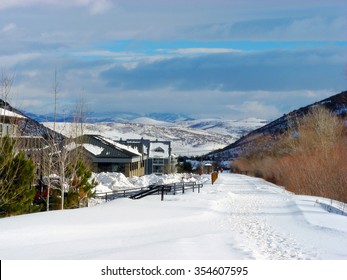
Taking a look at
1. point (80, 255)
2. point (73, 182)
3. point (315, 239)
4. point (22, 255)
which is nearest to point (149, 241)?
point (80, 255)

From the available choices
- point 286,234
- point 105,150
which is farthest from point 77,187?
point 105,150

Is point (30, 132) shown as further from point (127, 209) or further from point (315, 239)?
point (315, 239)

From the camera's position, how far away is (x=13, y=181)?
75.3 feet

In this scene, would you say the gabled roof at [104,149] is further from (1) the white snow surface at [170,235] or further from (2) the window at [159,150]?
(1) the white snow surface at [170,235]

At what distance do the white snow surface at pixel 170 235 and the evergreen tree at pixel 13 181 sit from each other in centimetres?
310

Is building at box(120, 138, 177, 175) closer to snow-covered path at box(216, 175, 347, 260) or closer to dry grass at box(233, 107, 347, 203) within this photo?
dry grass at box(233, 107, 347, 203)

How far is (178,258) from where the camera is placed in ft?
39.8

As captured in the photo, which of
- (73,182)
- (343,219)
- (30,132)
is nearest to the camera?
(343,219)

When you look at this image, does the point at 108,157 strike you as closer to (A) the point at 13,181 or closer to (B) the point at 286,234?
(A) the point at 13,181

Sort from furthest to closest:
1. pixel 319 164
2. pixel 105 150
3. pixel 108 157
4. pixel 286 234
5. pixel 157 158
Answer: pixel 157 158
pixel 105 150
pixel 108 157
pixel 319 164
pixel 286 234

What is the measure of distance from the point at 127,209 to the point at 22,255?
10741 millimetres

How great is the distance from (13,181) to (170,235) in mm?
9452
